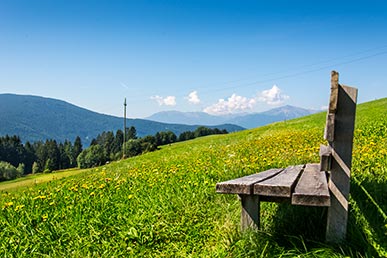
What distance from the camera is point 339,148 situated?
2711 millimetres

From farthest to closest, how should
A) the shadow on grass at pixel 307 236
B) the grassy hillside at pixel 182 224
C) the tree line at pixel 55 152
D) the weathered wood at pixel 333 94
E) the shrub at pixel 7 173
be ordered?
1. the tree line at pixel 55 152
2. the shrub at pixel 7 173
3. the grassy hillside at pixel 182 224
4. the shadow on grass at pixel 307 236
5. the weathered wood at pixel 333 94

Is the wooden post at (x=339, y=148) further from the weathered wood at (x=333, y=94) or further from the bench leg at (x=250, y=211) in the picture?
the bench leg at (x=250, y=211)

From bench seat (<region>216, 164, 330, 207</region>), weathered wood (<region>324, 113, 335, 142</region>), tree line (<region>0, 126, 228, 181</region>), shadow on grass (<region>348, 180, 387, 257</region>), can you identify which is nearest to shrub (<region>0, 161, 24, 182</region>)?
tree line (<region>0, 126, 228, 181</region>)

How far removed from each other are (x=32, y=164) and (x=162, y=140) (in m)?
59.2

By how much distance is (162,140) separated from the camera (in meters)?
106

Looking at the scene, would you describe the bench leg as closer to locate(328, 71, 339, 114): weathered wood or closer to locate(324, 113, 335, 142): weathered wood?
locate(324, 113, 335, 142): weathered wood

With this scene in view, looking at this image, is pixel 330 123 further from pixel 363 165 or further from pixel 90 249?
pixel 363 165

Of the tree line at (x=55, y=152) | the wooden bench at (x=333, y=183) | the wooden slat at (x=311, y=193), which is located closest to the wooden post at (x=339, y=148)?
the wooden bench at (x=333, y=183)

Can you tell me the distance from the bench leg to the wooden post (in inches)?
23.7

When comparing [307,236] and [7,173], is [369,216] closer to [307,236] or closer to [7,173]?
[307,236]

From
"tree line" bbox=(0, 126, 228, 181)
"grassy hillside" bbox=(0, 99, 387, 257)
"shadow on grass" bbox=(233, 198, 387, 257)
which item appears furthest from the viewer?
"tree line" bbox=(0, 126, 228, 181)

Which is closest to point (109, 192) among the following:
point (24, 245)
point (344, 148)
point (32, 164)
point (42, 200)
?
point (42, 200)

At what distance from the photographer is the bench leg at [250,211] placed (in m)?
3.08

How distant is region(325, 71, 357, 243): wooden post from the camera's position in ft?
8.50
